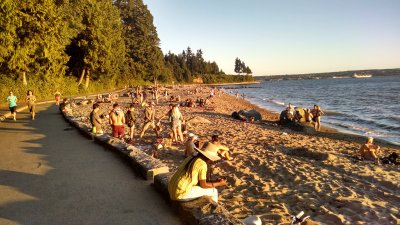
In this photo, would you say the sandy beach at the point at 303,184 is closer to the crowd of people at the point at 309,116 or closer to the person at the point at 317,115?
the person at the point at 317,115

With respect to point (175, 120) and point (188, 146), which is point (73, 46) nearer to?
point (175, 120)

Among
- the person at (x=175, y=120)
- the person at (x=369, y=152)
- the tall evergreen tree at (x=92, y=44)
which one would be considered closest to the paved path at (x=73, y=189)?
the person at (x=175, y=120)

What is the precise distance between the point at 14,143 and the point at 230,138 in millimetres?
9196

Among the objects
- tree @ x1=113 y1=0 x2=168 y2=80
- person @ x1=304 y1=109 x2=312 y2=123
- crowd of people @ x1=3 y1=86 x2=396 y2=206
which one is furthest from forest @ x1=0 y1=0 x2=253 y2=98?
person @ x1=304 y1=109 x2=312 y2=123

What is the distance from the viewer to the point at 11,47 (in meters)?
24.9

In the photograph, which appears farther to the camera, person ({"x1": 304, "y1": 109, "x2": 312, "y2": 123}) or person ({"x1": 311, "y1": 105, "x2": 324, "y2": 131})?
person ({"x1": 304, "y1": 109, "x2": 312, "y2": 123})

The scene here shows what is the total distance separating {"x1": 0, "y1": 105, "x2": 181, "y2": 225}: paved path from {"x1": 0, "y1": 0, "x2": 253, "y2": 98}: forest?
18269mm

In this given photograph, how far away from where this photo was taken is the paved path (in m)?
5.34

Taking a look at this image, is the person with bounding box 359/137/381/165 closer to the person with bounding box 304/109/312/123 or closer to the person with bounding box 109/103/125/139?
the person with bounding box 304/109/312/123

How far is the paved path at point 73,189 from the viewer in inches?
210

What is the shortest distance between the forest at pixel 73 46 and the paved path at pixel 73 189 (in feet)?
59.9

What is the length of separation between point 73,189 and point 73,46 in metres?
44.3

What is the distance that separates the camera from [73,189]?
21.8 ft

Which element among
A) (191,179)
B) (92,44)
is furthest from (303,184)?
(92,44)
